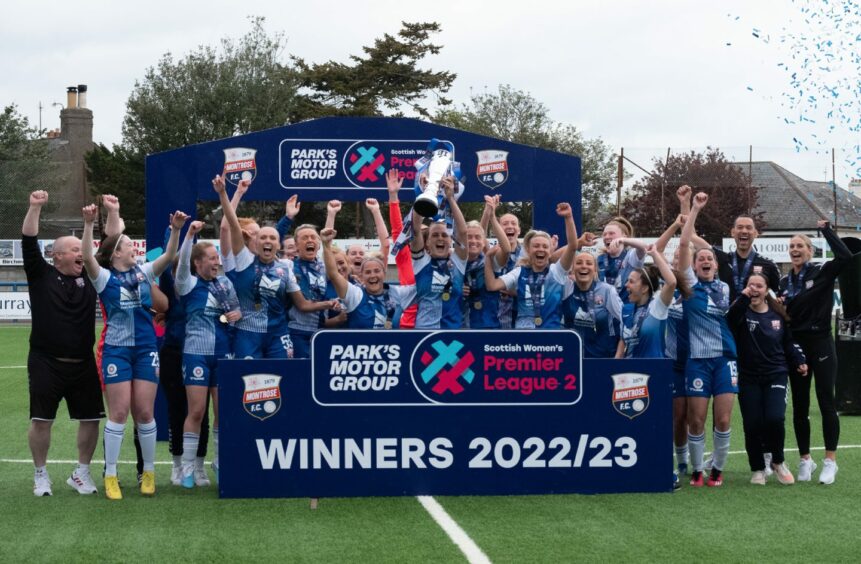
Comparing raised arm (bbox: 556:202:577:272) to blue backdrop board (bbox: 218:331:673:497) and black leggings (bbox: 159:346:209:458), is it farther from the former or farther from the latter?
black leggings (bbox: 159:346:209:458)

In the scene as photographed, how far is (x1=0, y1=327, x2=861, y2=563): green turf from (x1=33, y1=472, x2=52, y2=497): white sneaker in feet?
0.25

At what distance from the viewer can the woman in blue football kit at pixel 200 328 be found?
8180 millimetres

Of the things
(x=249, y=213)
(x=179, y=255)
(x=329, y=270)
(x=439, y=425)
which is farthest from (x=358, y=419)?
(x=249, y=213)

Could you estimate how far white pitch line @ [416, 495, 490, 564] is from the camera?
602 centimetres

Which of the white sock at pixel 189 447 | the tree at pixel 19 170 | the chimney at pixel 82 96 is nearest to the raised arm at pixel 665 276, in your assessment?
the white sock at pixel 189 447

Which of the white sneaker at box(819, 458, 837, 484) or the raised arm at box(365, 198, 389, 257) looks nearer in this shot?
the white sneaker at box(819, 458, 837, 484)

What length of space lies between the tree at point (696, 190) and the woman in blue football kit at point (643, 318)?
1137 inches

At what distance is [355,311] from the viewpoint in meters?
8.44

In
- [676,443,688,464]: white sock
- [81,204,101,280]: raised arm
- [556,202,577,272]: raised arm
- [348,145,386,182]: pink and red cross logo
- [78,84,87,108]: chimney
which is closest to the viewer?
[81,204,101,280]: raised arm

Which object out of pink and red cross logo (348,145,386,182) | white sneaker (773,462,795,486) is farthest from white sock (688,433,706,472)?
pink and red cross logo (348,145,386,182)

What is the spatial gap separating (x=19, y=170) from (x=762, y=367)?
3029 cm

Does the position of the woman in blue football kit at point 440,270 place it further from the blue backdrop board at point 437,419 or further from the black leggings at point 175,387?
the black leggings at point 175,387

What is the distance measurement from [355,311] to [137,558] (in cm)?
284

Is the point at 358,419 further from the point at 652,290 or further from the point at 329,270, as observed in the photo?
the point at 652,290
